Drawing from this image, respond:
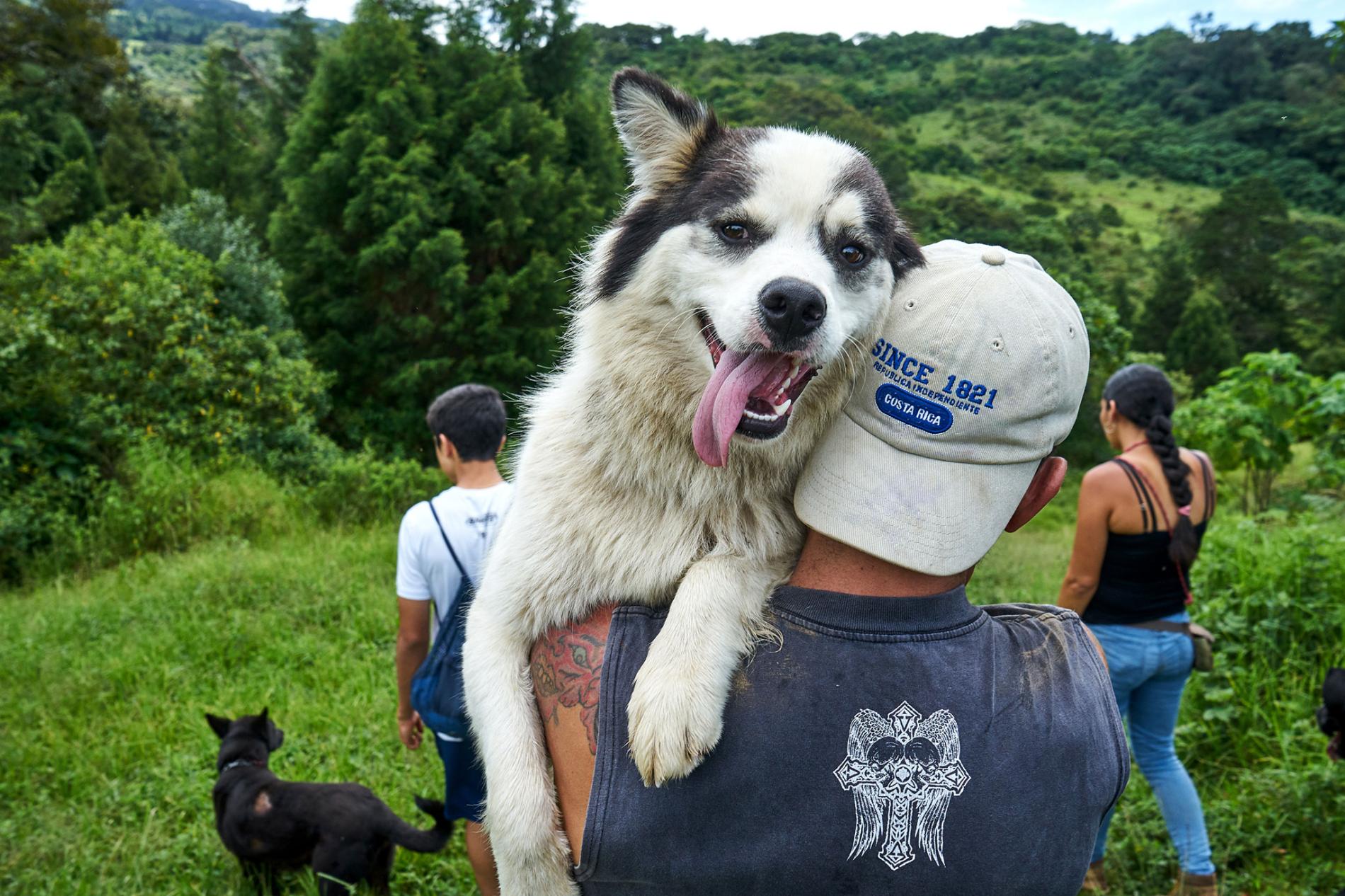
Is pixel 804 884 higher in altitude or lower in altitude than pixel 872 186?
lower

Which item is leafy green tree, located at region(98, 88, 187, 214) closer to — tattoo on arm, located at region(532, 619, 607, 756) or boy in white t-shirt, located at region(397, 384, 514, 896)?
boy in white t-shirt, located at region(397, 384, 514, 896)

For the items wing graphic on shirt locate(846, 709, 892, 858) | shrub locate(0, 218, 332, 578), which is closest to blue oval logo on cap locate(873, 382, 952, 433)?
wing graphic on shirt locate(846, 709, 892, 858)

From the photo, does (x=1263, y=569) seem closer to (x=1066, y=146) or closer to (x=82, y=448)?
(x=82, y=448)

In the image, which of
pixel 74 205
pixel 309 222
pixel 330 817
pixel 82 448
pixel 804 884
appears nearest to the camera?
pixel 804 884

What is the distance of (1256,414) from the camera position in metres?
8.67

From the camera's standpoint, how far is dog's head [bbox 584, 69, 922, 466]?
6.45 ft

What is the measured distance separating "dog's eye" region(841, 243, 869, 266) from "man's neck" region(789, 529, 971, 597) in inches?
34.0

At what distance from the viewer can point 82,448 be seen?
10.8 metres

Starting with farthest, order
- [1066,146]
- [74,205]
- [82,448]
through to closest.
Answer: [1066,146], [74,205], [82,448]

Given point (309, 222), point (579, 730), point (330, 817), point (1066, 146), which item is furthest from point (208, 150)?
point (1066, 146)

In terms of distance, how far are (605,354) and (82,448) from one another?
434 inches

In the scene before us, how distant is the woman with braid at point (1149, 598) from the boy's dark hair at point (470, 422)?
9.04 feet

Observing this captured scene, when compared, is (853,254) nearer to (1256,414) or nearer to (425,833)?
(425,833)

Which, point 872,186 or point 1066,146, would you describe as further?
point 1066,146
